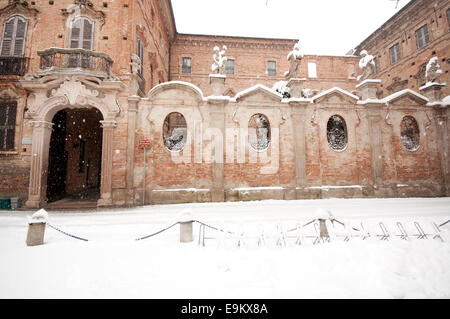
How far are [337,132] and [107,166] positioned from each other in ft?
40.6

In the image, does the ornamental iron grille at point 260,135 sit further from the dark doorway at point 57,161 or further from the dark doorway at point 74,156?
the dark doorway at point 57,161

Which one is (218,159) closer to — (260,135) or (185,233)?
(260,135)

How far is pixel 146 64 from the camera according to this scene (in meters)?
13.8

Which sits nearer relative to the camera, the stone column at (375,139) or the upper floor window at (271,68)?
the stone column at (375,139)

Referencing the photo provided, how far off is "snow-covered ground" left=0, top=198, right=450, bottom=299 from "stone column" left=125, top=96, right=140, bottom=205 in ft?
13.2

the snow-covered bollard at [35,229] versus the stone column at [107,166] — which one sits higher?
the stone column at [107,166]

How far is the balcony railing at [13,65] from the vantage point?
10.4 metres

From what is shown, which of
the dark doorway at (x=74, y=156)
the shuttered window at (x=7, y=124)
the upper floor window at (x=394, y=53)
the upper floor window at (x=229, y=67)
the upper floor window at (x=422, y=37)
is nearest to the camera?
the shuttered window at (x=7, y=124)

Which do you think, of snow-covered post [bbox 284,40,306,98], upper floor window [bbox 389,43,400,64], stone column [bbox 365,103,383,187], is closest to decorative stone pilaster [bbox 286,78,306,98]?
snow-covered post [bbox 284,40,306,98]

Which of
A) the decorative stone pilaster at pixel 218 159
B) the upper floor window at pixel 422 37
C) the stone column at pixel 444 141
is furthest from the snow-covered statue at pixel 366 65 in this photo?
the upper floor window at pixel 422 37

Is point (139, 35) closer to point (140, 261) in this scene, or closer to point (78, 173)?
point (78, 173)

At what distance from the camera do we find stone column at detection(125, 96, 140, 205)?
995 centimetres
